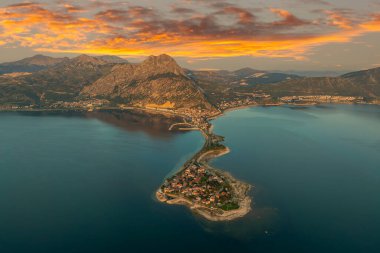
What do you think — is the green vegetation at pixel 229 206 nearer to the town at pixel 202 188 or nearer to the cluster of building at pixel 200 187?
the town at pixel 202 188

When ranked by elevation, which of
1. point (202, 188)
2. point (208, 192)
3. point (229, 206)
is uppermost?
point (202, 188)

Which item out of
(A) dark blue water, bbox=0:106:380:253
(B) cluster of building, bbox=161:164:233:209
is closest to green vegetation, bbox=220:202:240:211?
(B) cluster of building, bbox=161:164:233:209

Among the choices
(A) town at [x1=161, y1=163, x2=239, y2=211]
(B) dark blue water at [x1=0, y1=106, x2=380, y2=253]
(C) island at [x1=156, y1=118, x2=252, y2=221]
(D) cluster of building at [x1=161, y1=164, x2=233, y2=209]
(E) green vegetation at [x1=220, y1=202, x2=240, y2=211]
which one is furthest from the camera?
(D) cluster of building at [x1=161, y1=164, x2=233, y2=209]

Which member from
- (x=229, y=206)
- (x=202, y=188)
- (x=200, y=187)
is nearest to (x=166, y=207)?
(x=202, y=188)

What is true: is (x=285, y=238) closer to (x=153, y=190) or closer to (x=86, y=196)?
(x=153, y=190)

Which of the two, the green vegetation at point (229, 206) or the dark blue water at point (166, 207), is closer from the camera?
the dark blue water at point (166, 207)

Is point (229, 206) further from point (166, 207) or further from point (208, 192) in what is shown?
point (166, 207)

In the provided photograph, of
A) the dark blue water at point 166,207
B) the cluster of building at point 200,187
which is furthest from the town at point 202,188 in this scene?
the dark blue water at point 166,207

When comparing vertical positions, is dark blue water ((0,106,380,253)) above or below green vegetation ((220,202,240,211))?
below

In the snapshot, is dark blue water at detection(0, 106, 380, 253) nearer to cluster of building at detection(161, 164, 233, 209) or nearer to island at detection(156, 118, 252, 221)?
island at detection(156, 118, 252, 221)
